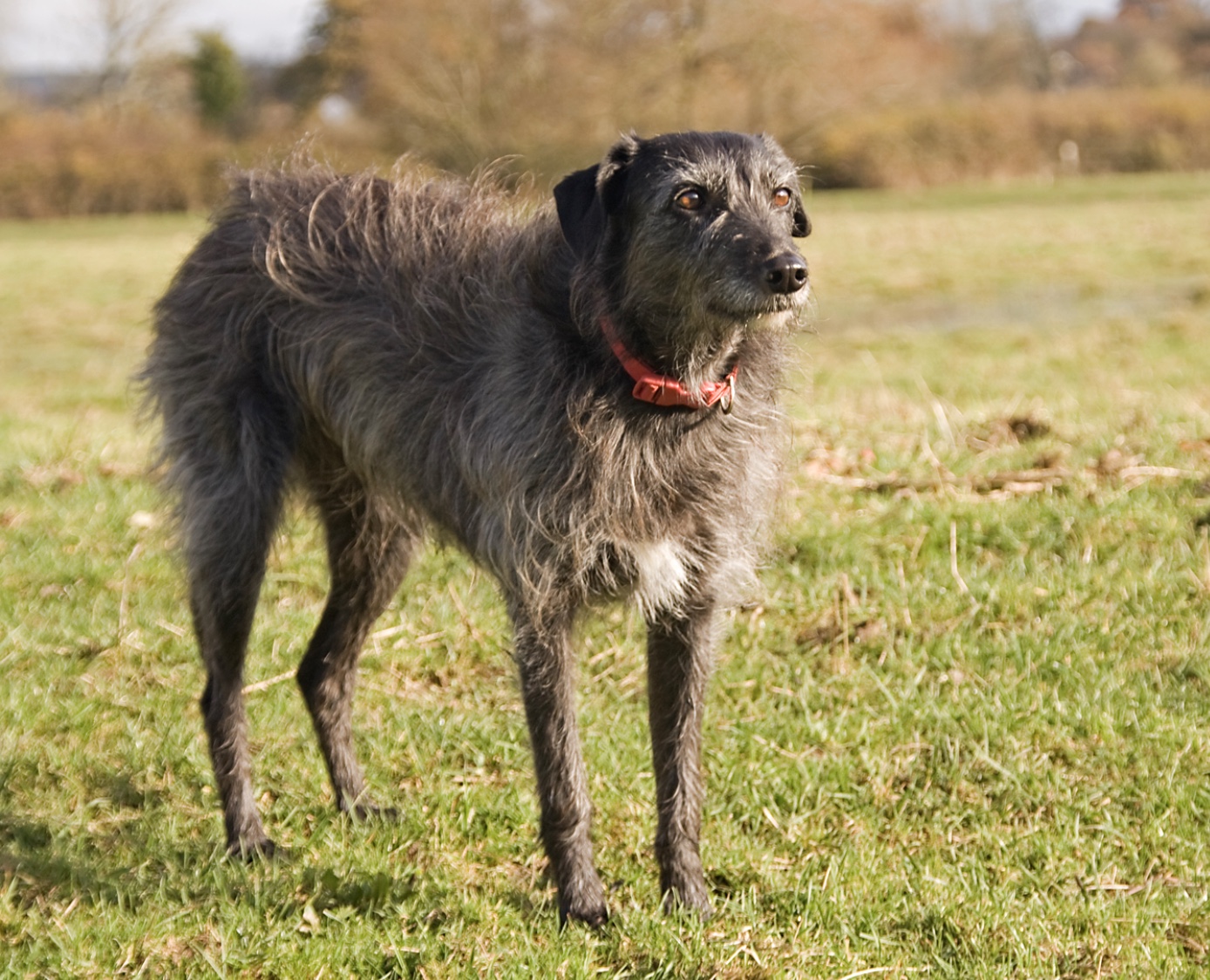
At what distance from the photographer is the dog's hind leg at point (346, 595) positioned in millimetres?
4750

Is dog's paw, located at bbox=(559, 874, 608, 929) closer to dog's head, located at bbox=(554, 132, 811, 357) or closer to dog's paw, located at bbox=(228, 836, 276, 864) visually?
dog's paw, located at bbox=(228, 836, 276, 864)

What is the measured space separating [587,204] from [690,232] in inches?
12.9

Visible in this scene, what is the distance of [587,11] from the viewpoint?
110ft

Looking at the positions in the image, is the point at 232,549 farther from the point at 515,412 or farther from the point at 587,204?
the point at 587,204

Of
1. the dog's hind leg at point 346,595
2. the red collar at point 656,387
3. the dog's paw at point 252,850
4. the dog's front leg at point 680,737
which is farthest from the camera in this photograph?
the dog's hind leg at point 346,595

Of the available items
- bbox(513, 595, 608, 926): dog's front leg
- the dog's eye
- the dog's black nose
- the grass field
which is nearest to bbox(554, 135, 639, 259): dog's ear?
the dog's eye

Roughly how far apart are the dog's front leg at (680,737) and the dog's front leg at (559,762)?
25cm

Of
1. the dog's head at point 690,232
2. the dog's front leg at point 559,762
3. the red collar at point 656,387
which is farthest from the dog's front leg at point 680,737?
the dog's head at point 690,232

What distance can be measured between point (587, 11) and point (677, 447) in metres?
31.8

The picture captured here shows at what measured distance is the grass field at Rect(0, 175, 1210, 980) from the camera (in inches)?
151

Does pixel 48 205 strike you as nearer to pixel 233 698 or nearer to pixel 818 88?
pixel 818 88

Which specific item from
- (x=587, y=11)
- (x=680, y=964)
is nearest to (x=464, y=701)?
(x=680, y=964)

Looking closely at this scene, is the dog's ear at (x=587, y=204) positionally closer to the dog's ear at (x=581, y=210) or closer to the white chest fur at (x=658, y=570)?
the dog's ear at (x=581, y=210)

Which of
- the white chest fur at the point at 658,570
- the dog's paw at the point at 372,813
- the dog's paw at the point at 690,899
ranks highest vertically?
the white chest fur at the point at 658,570
